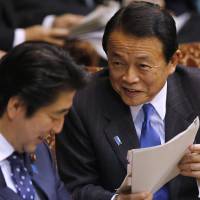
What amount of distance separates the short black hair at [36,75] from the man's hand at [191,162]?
501mm

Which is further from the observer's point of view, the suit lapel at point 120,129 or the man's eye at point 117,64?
the suit lapel at point 120,129

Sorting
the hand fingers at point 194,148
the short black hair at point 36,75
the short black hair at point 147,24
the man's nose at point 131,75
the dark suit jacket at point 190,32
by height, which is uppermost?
the short black hair at point 36,75

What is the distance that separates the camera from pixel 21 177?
5.50ft

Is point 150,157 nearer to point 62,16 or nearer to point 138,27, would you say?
point 138,27

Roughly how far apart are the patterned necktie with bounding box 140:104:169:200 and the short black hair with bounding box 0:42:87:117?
56 cm

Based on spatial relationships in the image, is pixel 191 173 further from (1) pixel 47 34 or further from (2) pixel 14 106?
(1) pixel 47 34

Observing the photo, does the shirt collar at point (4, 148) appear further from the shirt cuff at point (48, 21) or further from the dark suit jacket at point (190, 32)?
the dark suit jacket at point (190, 32)

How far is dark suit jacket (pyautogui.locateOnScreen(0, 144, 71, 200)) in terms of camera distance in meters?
1.76

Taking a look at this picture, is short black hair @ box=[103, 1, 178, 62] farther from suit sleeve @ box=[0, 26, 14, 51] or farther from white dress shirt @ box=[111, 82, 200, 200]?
suit sleeve @ box=[0, 26, 14, 51]

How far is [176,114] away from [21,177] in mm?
675

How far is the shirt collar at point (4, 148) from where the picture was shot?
162 centimetres

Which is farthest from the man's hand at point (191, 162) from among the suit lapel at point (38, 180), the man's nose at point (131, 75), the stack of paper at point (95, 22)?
the stack of paper at point (95, 22)

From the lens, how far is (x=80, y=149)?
210 cm

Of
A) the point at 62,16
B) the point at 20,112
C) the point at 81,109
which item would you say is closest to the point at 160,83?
the point at 81,109
